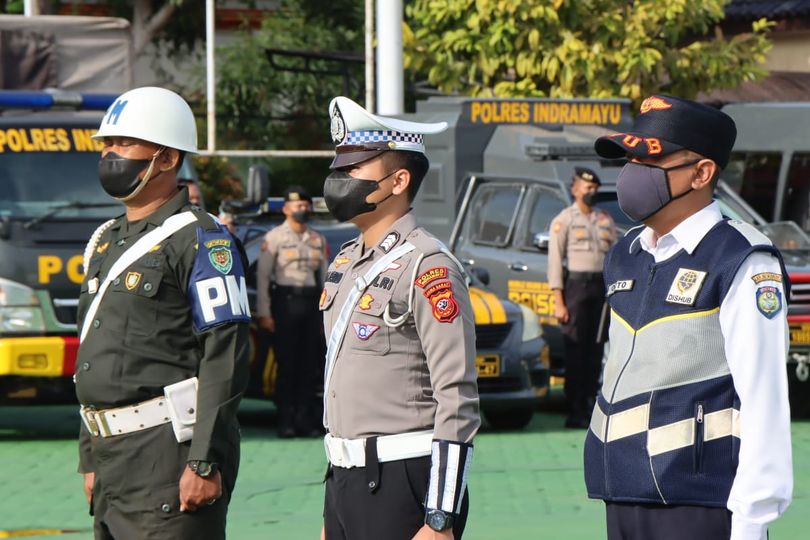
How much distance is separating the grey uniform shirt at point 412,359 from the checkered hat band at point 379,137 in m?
Answer: 0.29

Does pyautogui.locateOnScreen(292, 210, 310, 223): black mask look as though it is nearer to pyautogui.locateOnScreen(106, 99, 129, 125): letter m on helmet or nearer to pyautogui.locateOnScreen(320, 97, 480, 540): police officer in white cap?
pyautogui.locateOnScreen(106, 99, 129, 125): letter m on helmet

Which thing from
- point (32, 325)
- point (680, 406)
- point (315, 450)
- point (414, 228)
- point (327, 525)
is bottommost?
point (315, 450)

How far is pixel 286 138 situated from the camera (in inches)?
944

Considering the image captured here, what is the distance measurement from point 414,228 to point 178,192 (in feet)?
3.04

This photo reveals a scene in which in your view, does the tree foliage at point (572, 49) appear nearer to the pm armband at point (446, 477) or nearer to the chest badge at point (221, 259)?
the chest badge at point (221, 259)

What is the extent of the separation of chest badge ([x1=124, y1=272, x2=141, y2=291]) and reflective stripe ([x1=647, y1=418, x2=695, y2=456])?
1665 mm

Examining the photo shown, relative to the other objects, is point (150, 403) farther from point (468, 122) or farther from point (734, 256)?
point (468, 122)

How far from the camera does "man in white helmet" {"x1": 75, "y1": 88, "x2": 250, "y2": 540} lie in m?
4.82

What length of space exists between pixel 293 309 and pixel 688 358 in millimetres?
8329

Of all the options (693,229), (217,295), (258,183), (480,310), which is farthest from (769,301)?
(258,183)

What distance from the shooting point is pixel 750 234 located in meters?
4.06

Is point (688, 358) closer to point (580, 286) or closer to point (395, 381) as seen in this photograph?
point (395, 381)

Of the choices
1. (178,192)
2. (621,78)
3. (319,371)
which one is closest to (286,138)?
(621,78)

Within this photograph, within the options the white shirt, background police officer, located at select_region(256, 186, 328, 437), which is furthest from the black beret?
the white shirt
